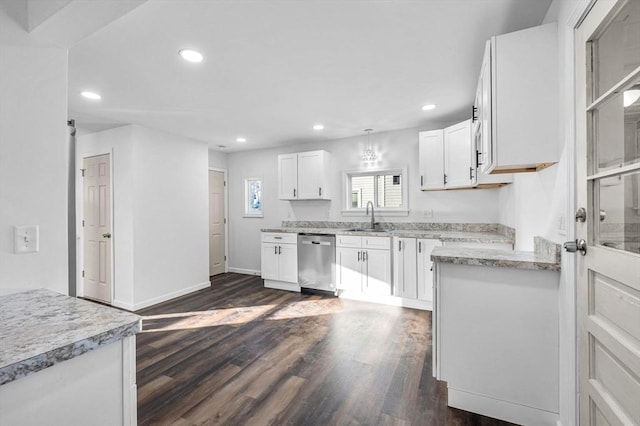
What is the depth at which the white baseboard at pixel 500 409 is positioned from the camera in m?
1.64

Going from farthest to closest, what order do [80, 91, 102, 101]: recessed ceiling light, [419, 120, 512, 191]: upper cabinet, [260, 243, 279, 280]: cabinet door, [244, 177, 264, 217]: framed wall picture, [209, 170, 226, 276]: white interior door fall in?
[244, 177, 264, 217]: framed wall picture
[209, 170, 226, 276]: white interior door
[260, 243, 279, 280]: cabinet door
[419, 120, 512, 191]: upper cabinet
[80, 91, 102, 101]: recessed ceiling light

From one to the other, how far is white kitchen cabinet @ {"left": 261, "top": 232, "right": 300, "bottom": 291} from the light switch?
3306mm

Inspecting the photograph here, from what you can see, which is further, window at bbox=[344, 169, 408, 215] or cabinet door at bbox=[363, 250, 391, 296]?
window at bbox=[344, 169, 408, 215]

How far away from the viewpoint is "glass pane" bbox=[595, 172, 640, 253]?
3.32 feet

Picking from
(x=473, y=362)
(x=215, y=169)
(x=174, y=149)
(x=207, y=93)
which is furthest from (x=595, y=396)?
(x=215, y=169)

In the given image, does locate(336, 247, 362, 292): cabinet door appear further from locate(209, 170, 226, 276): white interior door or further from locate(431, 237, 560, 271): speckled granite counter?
locate(209, 170, 226, 276): white interior door

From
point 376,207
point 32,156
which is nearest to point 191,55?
point 32,156

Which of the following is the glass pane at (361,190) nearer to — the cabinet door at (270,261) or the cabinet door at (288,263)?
the cabinet door at (288,263)

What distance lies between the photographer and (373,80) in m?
2.69

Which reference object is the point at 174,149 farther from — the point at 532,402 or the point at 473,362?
the point at 532,402

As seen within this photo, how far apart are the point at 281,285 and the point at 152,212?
6.98 feet

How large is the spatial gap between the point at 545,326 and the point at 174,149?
4.65 metres

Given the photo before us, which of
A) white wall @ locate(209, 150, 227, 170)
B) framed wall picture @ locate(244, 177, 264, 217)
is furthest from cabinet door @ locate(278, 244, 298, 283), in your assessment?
white wall @ locate(209, 150, 227, 170)

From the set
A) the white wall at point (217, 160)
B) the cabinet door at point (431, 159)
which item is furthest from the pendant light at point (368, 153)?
the white wall at point (217, 160)
